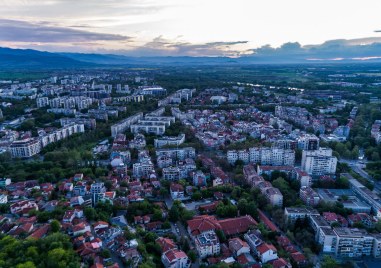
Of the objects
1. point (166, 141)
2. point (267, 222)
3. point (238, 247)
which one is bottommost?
point (267, 222)

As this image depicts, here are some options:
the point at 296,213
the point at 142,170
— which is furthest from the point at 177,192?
the point at 296,213

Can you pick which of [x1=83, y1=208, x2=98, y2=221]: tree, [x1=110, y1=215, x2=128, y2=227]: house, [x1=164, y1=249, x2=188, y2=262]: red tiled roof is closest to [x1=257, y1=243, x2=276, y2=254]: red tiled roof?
[x1=164, y1=249, x2=188, y2=262]: red tiled roof

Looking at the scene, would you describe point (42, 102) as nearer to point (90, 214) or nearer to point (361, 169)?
point (90, 214)

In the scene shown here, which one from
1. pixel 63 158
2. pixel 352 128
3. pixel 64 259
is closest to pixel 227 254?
pixel 64 259

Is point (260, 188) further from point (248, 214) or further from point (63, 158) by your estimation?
point (63, 158)

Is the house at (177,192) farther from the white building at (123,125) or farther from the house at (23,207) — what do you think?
the white building at (123,125)

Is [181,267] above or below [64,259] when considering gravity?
below
